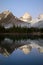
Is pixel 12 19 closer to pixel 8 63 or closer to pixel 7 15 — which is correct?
pixel 7 15

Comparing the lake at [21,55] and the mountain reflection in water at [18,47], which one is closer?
the lake at [21,55]

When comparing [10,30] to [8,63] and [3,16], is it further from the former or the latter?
[3,16]

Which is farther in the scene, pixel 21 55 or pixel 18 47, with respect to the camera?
pixel 18 47

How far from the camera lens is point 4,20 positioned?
13788cm

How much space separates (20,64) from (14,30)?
60.4m

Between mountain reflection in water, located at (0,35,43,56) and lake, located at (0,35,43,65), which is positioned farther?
mountain reflection in water, located at (0,35,43,56)

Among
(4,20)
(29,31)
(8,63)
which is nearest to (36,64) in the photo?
(8,63)

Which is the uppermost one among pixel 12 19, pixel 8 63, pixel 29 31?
pixel 8 63

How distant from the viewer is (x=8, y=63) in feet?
24.0

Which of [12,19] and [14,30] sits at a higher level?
[14,30]

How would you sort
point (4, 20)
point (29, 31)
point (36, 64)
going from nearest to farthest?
point (36, 64), point (29, 31), point (4, 20)

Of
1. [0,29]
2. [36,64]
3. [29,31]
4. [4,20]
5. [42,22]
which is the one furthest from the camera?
[4,20]

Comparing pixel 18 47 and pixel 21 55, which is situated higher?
pixel 21 55

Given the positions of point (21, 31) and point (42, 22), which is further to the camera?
point (42, 22)
